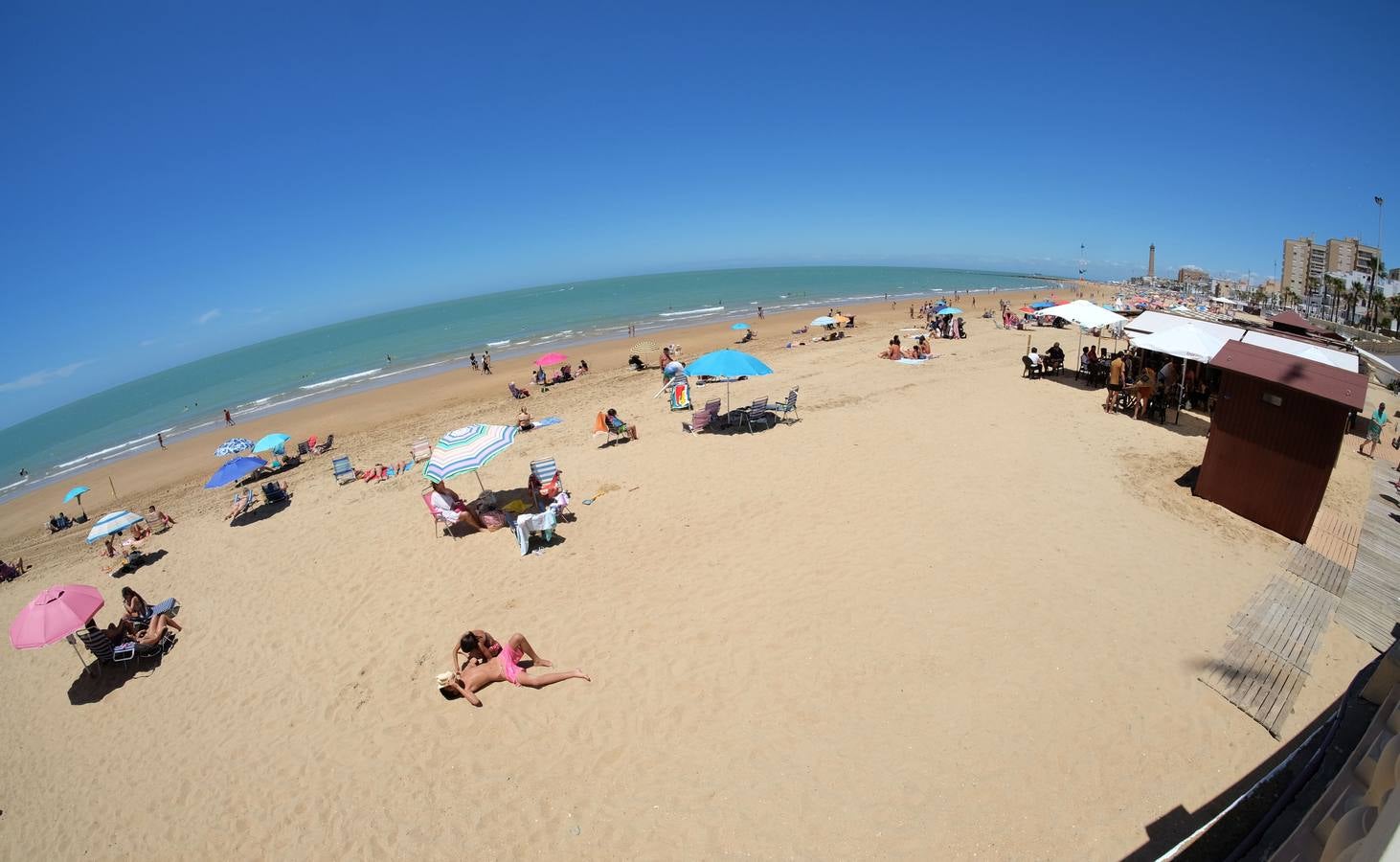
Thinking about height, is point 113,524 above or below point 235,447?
below

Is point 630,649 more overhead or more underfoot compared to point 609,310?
more underfoot

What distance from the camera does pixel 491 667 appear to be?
19.0 ft

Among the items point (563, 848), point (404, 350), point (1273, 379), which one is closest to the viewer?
point (563, 848)

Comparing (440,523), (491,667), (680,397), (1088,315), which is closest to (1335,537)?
(1088,315)

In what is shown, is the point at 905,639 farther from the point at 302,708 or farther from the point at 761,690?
the point at 302,708

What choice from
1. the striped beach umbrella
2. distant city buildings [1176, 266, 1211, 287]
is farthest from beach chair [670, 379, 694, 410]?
distant city buildings [1176, 266, 1211, 287]

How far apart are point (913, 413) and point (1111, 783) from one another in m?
9.05

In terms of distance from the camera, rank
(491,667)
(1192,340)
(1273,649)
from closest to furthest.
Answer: (1273,649) → (491,667) → (1192,340)

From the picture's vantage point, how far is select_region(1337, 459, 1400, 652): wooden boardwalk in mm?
5594

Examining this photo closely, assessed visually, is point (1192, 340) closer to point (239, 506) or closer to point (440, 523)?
point (440, 523)

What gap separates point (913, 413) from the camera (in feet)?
41.1

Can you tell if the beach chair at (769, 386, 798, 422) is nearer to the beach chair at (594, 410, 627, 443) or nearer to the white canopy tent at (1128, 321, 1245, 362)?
the beach chair at (594, 410, 627, 443)

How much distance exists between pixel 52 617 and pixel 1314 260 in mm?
80702

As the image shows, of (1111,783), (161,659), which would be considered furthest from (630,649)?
(161,659)
